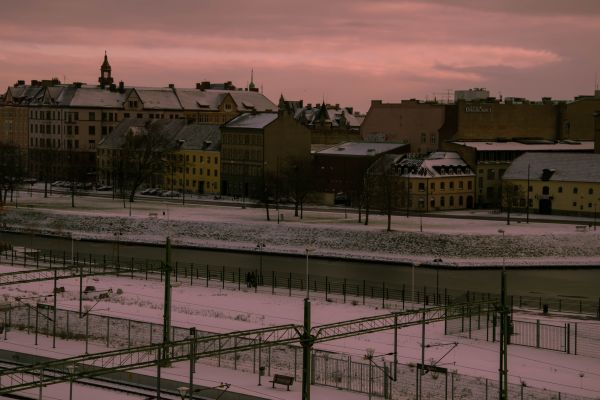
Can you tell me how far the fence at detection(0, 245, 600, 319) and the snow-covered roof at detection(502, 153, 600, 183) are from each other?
112 ft

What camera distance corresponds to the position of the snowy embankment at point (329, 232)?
75.2 m

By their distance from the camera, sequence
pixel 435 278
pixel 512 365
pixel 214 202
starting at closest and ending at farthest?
pixel 512 365 → pixel 435 278 → pixel 214 202

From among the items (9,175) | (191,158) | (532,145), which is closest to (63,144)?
(191,158)

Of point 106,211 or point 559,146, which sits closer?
point 106,211

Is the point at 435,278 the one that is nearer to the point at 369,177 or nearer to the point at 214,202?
the point at 369,177

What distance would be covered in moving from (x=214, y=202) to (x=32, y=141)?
2144 inches

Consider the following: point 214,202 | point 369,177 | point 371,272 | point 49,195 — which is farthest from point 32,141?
point 371,272

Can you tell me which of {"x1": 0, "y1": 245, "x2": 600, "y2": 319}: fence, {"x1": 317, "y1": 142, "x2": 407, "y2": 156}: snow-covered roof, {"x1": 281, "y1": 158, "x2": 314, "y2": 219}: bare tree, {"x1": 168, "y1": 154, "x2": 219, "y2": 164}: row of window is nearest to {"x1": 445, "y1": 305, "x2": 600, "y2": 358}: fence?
{"x1": 0, "y1": 245, "x2": 600, "y2": 319}: fence

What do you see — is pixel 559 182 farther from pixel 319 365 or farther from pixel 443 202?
pixel 319 365

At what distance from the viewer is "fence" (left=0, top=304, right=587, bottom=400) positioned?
36438mm

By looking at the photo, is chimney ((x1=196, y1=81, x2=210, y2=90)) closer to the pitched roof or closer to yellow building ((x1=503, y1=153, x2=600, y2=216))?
the pitched roof

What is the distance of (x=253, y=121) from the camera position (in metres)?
114

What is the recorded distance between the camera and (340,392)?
121ft

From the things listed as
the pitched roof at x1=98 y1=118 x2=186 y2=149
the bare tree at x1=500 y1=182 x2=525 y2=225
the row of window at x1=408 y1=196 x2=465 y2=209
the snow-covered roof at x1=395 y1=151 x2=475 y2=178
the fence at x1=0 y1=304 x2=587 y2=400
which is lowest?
the fence at x1=0 y1=304 x2=587 y2=400
